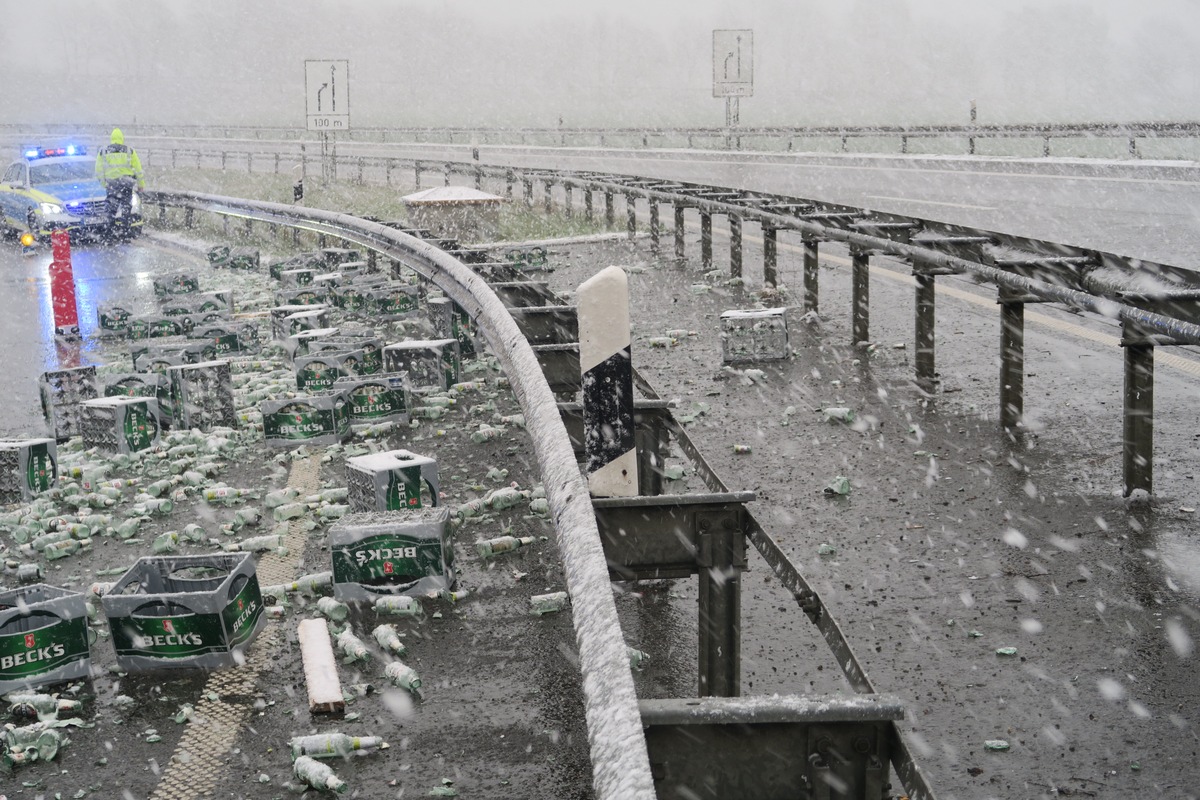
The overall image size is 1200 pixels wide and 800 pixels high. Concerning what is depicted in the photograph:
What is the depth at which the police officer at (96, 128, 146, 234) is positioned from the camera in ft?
94.3

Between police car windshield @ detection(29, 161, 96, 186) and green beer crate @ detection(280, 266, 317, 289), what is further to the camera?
police car windshield @ detection(29, 161, 96, 186)

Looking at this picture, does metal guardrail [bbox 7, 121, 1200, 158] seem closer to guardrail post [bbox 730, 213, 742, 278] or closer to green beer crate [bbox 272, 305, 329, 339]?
guardrail post [bbox 730, 213, 742, 278]

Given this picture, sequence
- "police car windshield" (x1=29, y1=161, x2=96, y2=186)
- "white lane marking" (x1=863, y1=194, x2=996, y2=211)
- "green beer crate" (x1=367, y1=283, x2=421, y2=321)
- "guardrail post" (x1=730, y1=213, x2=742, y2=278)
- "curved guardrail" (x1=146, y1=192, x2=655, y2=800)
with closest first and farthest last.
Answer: "curved guardrail" (x1=146, y1=192, x2=655, y2=800) < "green beer crate" (x1=367, y1=283, x2=421, y2=321) < "guardrail post" (x1=730, y1=213, x2=742, y2=278) < "white lane marking" (x1=863, y1=194, x2=996, y2=211) < "police car windshield" (x1=29, y1=161, x2=96, y2=186)

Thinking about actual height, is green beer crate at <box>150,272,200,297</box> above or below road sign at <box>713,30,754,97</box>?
below

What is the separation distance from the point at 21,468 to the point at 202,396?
6.29ft

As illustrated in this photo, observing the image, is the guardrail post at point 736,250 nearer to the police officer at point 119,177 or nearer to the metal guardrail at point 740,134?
the metal guardrail at point 740,134

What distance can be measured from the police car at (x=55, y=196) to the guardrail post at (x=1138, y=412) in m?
25.3

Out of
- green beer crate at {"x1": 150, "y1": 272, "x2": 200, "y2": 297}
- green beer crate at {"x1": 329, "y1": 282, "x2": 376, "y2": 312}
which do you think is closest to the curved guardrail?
green beer crate at {"x1": 329, "y1": 282, "x2": 376, "y2": 312}

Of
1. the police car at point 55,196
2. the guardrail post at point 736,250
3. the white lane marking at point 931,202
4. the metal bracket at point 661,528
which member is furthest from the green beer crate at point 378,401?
the police car at point 55,196

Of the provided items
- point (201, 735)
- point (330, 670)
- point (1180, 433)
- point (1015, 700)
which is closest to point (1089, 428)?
point (1180, 433)

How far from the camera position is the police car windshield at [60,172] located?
99.8 ft

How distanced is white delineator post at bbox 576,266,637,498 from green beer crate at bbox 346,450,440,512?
2.21 meters

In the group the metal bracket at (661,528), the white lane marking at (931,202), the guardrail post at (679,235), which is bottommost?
the metal bracket at (661,528)

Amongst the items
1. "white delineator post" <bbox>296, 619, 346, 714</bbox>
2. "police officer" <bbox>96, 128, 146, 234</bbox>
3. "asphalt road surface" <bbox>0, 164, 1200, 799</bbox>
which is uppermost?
"police officer" <bbox>96, 128, 146, 234</bbox>
